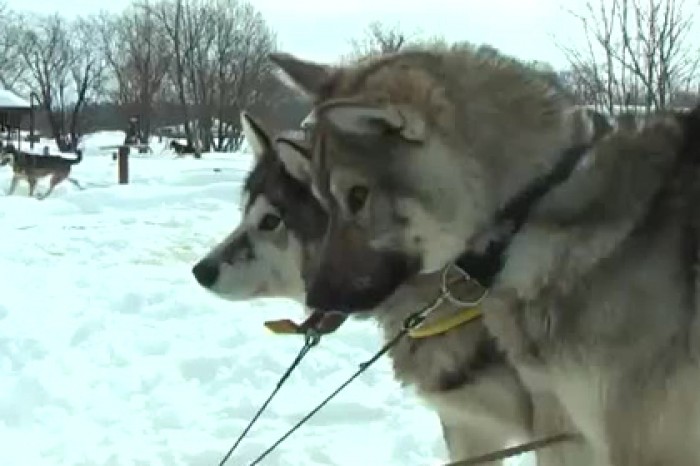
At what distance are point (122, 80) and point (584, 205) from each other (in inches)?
2481

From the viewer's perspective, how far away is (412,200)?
9.55 feet

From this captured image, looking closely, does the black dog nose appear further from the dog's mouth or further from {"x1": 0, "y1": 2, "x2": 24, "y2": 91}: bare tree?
{"x1": 0, "y1": 2, "x2": 24, "y2": 91}: bare tree

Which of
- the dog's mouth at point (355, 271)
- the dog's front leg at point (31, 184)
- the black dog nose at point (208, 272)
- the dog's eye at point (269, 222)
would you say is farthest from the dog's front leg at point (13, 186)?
the dog's mouth at point (355, 271)

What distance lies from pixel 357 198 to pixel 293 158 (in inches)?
52.5

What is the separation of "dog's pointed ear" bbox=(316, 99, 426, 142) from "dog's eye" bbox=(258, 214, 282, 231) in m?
1.63

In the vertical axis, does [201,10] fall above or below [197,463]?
above

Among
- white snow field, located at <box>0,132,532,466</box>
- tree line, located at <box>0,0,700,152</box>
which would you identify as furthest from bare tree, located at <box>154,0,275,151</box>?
white snow field, located at <box>0,132,532,466</box>

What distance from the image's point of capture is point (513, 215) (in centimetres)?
295

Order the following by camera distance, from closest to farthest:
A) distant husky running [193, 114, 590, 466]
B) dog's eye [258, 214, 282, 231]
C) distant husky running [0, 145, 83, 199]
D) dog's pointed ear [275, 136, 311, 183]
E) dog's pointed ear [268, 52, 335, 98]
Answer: dog's pointed ear [268, 52, 335, 98], distant husky running [193, 114, 590, 466], dog's pointed ear [275, 136, 311, 183], dog's eye [258, 214, 282, 231], distant husky running [0, 145, 83, 199]

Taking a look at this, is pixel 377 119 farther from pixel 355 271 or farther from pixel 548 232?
pixel 548 232

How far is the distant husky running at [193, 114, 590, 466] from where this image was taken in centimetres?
388

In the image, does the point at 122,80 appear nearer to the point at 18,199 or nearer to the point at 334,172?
the point at 18,199

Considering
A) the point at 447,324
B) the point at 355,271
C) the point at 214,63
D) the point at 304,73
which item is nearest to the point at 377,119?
the point at 355,271

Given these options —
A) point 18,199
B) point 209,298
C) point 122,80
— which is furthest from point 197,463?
point 122,80
